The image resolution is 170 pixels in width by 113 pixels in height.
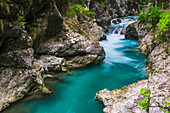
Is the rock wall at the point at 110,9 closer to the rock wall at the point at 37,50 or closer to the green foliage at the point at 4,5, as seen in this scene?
the rock wall at the point at 37,50

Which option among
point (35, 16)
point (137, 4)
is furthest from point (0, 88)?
point (137, 4)

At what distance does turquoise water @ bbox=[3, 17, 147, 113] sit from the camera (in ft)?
15.3

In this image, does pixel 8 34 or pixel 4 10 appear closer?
pixel 4 10

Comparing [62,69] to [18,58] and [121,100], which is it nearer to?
[18,58]

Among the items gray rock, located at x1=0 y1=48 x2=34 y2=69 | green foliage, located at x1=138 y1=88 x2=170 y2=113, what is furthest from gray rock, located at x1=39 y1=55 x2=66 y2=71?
green foliage, located at x1=138 y1=88 x2=170 y2=113

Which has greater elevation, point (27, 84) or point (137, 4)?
point (137, 4)

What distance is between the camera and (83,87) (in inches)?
252

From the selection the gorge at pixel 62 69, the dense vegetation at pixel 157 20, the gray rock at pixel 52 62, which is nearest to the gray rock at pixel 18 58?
the gorge at pixel 62 69

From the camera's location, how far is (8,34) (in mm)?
4391

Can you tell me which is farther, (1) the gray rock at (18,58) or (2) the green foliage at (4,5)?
(1) the gray rock at (18,58)

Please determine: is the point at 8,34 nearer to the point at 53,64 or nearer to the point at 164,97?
the point at 53,64

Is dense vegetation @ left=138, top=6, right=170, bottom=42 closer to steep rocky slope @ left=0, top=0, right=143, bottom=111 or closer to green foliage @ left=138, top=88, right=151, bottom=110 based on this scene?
steep rocky slope @ left=0, top=0, right=143, bottom=111

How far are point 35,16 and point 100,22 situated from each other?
1772 cm

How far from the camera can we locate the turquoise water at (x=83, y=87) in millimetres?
4661
